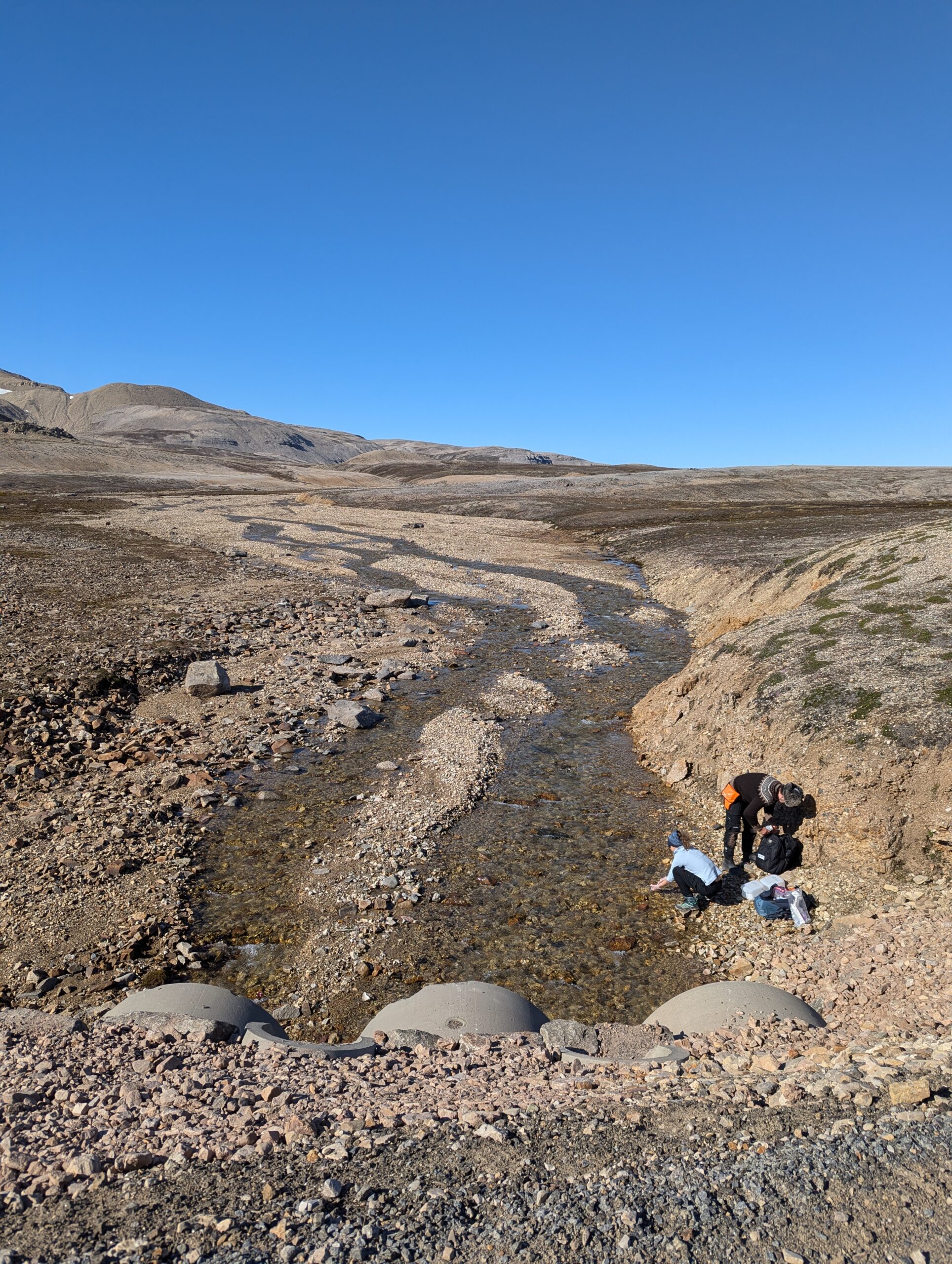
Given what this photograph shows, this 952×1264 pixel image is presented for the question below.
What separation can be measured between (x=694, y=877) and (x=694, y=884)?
0.15 m

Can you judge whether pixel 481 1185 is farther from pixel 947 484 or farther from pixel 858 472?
pixel 858 472

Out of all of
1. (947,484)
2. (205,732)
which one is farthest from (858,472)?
(205,732)

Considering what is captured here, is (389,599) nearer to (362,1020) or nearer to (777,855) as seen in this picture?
(777,855)

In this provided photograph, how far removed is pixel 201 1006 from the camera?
371 inches

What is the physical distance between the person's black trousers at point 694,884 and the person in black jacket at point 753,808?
114cm

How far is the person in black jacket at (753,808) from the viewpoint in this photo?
45.7 feet

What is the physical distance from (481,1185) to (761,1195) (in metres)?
2.33

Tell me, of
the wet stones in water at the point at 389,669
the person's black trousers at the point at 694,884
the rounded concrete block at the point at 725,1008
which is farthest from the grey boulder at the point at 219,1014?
the wet stones in water at the point at 389,669

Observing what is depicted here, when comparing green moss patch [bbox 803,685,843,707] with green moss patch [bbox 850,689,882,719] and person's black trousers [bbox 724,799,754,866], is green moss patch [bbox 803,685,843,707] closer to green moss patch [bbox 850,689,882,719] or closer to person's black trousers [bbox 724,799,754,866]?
green moss patch [bbox 850,689,882,719]

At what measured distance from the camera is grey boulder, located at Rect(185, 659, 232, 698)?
22578 millimetres

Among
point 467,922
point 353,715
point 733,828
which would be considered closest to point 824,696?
point 733,828

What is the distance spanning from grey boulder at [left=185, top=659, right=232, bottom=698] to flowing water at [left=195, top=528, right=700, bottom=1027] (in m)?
5.18

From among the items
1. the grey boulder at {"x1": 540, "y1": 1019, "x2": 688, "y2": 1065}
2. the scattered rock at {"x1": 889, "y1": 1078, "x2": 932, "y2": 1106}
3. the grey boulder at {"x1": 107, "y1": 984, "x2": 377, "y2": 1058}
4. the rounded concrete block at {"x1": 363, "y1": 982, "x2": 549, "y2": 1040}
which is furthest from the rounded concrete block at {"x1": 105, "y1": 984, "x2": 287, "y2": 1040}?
the scattered rock at {"x1": 889, "y1": 1078, "x2": 932, "y2": 1106}

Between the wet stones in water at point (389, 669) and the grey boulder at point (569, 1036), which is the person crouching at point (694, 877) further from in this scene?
the wet stones in water at point (389, 669)
